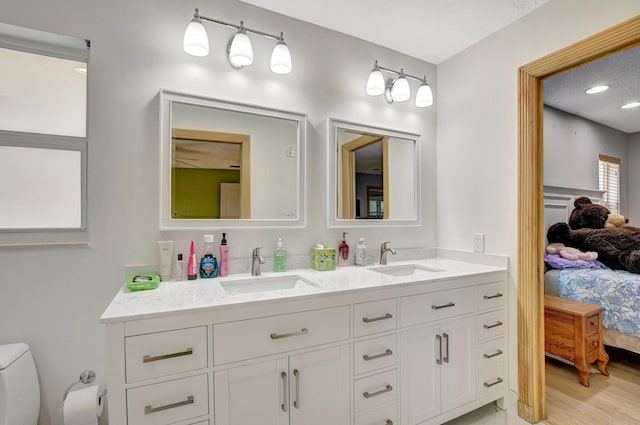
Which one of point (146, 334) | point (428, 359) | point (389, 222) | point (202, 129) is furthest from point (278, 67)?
point (428, 359)

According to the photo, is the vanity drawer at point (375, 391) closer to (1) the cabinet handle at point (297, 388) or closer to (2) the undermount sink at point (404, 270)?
(1) the cabinet handle at point (297, 388)

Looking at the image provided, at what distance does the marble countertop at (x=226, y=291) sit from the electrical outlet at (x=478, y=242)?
14cm

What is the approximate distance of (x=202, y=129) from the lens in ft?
5.37

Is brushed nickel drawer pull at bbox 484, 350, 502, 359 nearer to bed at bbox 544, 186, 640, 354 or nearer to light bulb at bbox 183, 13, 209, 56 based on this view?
bed at bbox 544, 186, 640, 354

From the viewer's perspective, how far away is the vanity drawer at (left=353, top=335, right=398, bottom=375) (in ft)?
4.58

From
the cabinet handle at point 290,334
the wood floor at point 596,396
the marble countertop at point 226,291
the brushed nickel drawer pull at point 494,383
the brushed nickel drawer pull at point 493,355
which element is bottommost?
the wood floor at point 596,396

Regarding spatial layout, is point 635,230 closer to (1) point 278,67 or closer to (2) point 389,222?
(2) point 389,222

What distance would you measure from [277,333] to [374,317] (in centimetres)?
48

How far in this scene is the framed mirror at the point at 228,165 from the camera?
156 centimetres

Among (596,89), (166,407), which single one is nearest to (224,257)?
(166,407)

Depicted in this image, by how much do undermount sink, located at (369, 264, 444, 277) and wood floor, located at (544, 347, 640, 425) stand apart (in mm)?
1067

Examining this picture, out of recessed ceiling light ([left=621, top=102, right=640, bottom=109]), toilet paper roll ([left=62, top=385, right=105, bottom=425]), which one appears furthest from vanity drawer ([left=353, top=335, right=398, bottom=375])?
recessed ceiling light ([left=621, top=102, right=640, bottom=109])

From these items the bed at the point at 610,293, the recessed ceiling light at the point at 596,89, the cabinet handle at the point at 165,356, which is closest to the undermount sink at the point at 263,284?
the cabinet handle at the point at 165,356

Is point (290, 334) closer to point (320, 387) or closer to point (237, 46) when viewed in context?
point (320, 387)
